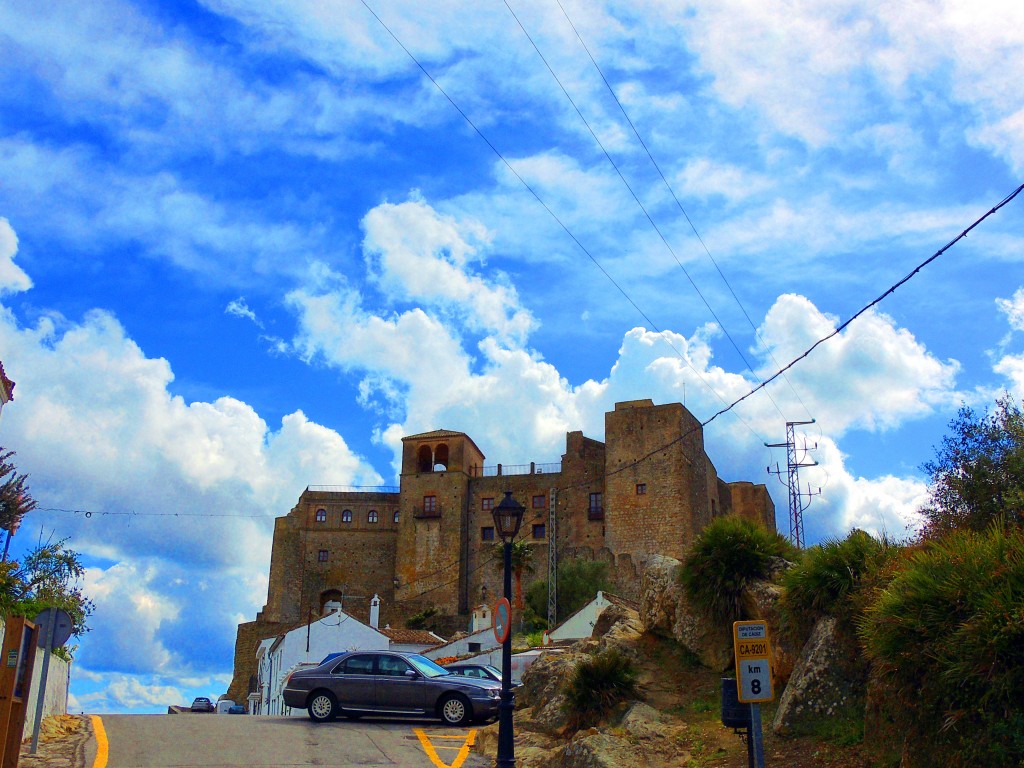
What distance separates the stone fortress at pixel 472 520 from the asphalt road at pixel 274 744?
117 feet

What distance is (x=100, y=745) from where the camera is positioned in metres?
14.3

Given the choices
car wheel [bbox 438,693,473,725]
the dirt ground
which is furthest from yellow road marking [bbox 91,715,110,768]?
the dirt ground

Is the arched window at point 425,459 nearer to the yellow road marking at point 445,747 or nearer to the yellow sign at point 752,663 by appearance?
the yellow road marking at point 445,747

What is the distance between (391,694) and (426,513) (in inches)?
1918

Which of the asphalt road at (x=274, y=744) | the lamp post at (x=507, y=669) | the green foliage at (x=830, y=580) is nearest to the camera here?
the lamp post at (x=507, y=669)

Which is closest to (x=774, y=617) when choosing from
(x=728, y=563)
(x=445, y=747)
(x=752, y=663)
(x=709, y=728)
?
(x=728, y=563)

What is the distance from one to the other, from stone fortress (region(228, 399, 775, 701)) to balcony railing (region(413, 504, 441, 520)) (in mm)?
95

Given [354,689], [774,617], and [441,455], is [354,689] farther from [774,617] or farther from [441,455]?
[441,455]

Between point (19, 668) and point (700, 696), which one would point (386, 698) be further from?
point (19, 668)

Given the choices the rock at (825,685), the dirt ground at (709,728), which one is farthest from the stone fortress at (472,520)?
the rock at (825,685)

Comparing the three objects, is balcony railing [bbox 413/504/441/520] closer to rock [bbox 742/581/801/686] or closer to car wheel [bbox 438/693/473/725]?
car wheel [bbox 438/693/473/725]

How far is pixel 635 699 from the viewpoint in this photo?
14.1m

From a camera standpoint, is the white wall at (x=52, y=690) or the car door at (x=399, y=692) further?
the car door at (x=399, y=692)

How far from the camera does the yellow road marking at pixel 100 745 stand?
1265cm
